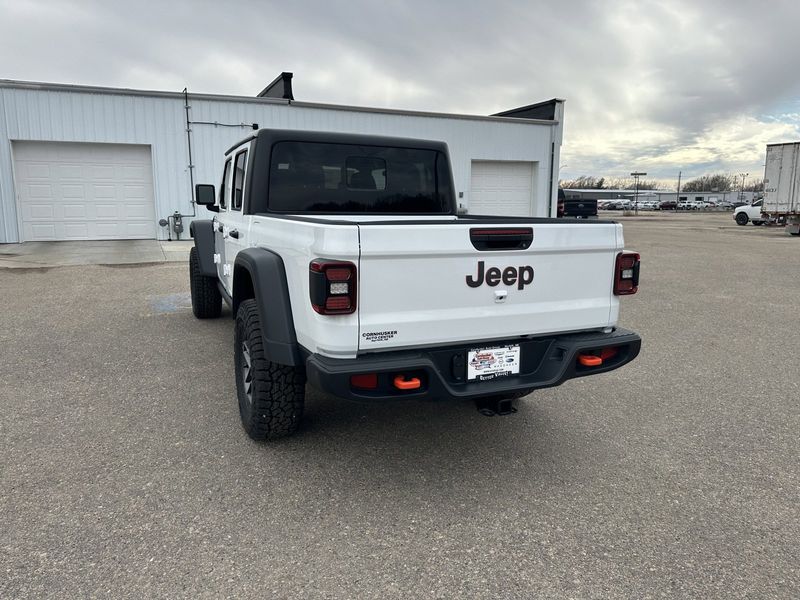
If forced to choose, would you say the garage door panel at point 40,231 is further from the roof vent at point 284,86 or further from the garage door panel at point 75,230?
the roof vent at point 284,86

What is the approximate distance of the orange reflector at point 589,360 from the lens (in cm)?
334

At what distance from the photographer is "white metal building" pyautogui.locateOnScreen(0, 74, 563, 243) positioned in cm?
1502

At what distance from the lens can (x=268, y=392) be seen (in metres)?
3.44

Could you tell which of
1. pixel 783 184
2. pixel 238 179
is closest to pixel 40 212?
pixel 238 179

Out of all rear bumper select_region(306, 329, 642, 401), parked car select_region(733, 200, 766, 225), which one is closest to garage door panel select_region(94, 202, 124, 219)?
rear bumper select_region(306, 329, 642, 401)

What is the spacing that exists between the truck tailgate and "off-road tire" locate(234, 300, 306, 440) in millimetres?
760

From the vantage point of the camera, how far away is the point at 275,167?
4.28 m

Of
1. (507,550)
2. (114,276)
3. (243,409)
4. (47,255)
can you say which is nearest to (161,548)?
(243,409)

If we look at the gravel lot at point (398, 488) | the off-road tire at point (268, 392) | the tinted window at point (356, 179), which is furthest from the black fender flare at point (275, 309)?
the tinted window at point (356, 179)

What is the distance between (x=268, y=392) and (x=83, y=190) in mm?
14896

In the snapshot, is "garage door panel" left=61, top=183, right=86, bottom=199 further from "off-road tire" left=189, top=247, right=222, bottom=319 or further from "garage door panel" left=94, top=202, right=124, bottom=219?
"off-road tire" left=189, top=247, right=222, bottom=319

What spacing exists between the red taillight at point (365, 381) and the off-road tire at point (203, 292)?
4568 millimetres

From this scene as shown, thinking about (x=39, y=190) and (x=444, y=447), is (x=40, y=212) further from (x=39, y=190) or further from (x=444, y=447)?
(x=444, y=447)

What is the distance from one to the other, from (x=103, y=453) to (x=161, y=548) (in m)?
1.19
